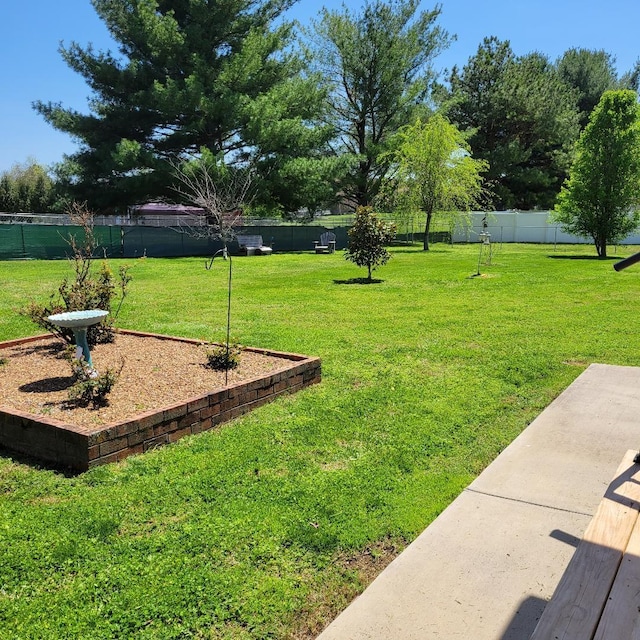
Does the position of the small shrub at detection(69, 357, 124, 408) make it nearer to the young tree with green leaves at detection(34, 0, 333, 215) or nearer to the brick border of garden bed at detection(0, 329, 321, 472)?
the brick border of garden bed at detection(0, 329, 321, 472)

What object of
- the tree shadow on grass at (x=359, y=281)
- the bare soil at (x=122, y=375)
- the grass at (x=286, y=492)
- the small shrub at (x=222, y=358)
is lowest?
the grass at (x=286, y=492)

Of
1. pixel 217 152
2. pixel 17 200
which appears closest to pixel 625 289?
pixel 217 152

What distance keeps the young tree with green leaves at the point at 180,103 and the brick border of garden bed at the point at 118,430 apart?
20013 mm

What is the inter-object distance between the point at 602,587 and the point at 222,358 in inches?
152

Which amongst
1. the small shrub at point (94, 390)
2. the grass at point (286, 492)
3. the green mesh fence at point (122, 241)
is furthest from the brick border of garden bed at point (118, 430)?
the green mesh fence at point (122, 241)

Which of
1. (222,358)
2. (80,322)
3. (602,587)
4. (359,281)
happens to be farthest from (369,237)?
(602,587)

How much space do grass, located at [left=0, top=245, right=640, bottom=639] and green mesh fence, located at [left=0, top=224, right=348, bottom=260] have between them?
1542cm

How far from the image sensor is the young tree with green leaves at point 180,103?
2306 cm

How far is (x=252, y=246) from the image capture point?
85.3 feet

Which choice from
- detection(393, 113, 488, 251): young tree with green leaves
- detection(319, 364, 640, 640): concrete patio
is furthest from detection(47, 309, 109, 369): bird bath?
detection(393, 113, 488, 251): young tree with green leaves

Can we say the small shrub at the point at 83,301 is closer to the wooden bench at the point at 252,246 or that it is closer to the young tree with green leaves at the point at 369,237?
the young tree with green leaves at the point at 369,237

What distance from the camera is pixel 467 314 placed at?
920 cm

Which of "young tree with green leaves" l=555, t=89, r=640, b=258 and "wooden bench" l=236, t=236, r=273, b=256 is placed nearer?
"young tree with green leaves" l=555, t=89, r=640, b=258

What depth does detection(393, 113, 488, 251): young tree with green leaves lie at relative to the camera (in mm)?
26281
